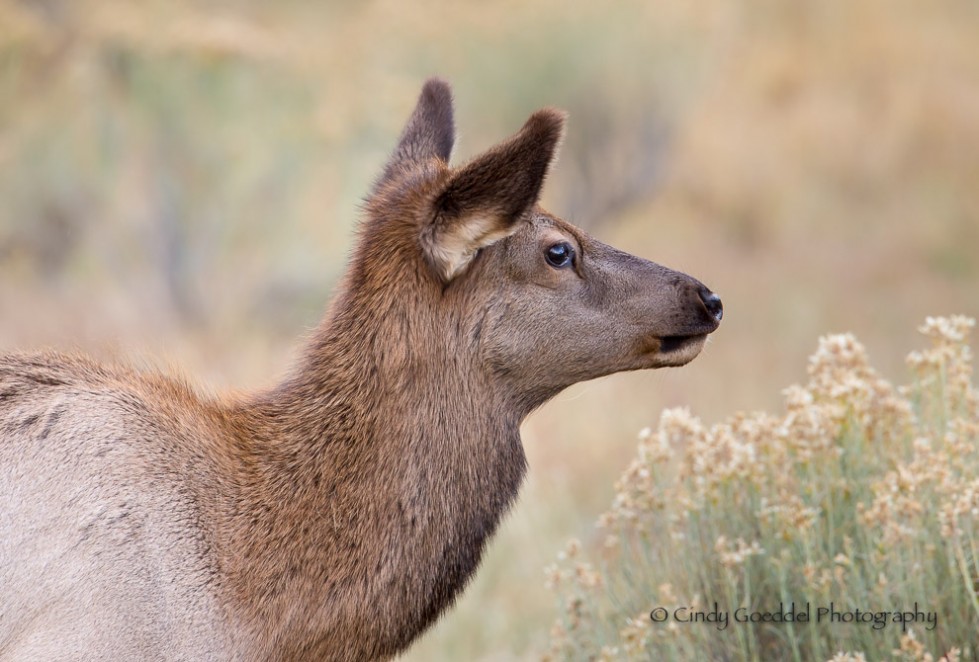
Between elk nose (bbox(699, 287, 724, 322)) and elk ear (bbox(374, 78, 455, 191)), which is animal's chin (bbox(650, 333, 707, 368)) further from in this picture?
elk ear (bbox(374, 78, 455, 191))

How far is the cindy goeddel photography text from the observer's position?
4078mm

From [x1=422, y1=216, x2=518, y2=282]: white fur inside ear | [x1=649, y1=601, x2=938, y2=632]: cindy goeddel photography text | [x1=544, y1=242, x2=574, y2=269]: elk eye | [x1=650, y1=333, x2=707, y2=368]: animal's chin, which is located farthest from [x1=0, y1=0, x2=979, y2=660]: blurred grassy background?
[x1=649, y1=601, x2=938, y2=632]: cindy goeddel photography text

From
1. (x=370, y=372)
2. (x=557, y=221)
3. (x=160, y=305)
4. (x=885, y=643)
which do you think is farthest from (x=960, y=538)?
(x=160, y=305)

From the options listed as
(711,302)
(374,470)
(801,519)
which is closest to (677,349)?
(711,302)

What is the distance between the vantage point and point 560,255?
3.89 metres

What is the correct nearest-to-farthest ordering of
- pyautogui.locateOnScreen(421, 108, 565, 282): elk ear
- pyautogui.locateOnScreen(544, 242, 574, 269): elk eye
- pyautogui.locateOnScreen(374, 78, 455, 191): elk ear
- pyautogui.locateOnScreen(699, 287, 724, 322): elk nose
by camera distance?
pyautogui.locateOnScreen(421, 108, 565, 282): elk ear
pyautogui.locateOnScreen(544, 242, 574, 269): elk eye
pyautogui.locateOnScreen(699, 287, 724, 322): elk nose
pyautogui.locateOnScreen(374, 78, 455, 191): elk ear

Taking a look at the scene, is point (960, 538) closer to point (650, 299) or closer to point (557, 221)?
point (650, 299)

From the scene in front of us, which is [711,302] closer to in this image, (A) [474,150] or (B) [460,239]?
(B) [460,239]

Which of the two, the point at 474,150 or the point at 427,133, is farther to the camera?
the point at 474,150

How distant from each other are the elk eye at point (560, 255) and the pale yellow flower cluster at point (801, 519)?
797mm

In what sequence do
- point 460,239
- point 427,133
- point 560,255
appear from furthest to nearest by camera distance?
point 427,133 → point 560,255 → point 460,239

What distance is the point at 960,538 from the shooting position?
419 cm

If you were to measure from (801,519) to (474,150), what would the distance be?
11.4 metres

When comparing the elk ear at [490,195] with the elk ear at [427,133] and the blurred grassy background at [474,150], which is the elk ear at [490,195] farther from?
the blurred grassy background at [474,150]
